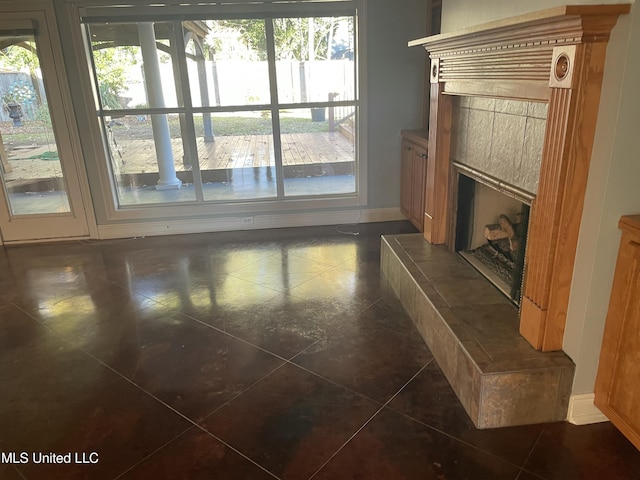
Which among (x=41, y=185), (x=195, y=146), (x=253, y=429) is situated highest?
(x=195, y=146)

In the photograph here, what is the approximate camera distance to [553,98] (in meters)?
1.75

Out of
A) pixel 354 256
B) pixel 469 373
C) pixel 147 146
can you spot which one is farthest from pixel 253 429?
pixel 147 146

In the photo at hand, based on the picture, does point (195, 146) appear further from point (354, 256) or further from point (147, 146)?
point (354, 256)

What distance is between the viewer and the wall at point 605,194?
1571mm

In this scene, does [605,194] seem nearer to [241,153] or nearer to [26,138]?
[241,153]

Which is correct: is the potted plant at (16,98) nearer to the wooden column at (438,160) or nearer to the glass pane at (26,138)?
the glass pane at (26,138)

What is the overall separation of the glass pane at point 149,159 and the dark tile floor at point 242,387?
3.96ft

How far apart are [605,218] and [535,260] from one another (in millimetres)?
322

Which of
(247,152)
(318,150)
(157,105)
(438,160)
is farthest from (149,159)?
(438,160)

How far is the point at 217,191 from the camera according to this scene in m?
4.84

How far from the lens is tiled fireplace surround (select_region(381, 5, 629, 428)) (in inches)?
65.5

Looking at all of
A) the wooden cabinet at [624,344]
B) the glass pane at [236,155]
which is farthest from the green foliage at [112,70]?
the wooden cabinet at [624,344]

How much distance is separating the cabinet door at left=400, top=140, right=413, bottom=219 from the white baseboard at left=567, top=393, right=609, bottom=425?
2736 mm

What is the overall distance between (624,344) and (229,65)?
396 centimetres
